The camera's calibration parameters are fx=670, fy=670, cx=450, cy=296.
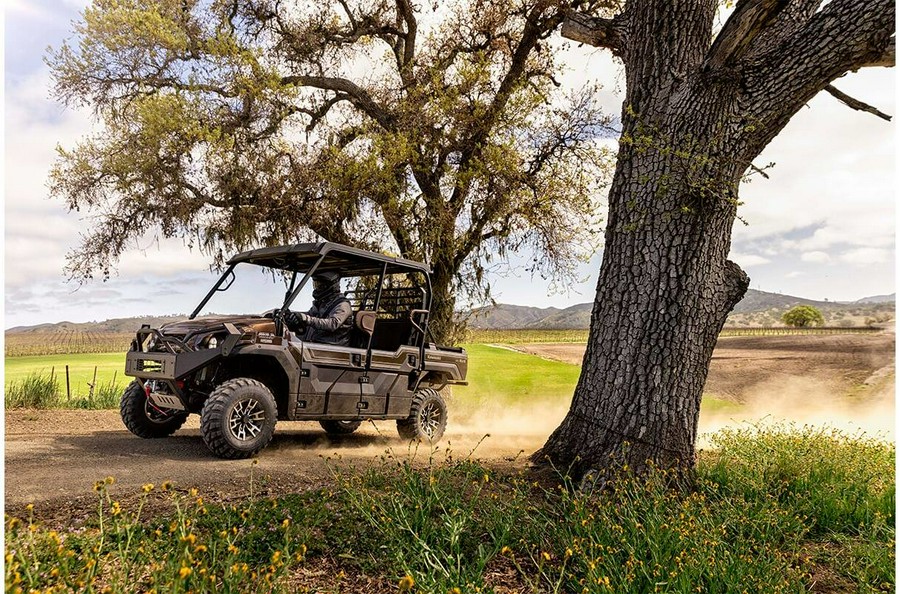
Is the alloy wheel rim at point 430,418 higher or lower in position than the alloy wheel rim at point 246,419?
lower

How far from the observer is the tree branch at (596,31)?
6867 mm

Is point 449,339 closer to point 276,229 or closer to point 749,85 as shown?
point 276,229

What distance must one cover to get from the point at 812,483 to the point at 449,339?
7.16 metres

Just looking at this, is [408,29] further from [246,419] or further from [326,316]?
[246,419]

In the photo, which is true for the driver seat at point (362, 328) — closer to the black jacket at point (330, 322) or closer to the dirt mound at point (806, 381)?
the black jacket at point (330, 322)

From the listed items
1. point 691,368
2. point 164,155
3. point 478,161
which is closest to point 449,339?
point 478,161

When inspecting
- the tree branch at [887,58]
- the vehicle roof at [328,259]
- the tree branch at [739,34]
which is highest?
the tree branch at [739,34]

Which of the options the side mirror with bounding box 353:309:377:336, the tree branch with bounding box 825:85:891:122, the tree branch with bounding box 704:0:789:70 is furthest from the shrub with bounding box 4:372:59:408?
the tree branch with bounding box 825:85:891:122

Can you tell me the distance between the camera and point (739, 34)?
6.01 meters

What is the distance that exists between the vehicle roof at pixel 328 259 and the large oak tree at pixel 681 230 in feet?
9.19

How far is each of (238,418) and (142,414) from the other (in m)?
1.87

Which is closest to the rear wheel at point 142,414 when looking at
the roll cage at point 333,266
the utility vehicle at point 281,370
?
the utility vehicle at point 281,370

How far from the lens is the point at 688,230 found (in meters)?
6.04

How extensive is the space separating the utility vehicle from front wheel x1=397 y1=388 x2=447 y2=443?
0.04ft
